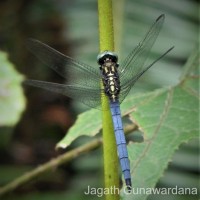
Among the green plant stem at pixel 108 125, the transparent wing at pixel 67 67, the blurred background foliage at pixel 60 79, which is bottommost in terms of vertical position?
the green plant stem at pixel 108 125

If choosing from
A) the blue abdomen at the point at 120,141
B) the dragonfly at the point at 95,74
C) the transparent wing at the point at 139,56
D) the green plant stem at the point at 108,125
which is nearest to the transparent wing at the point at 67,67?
the dragonfly at the point at 95,74

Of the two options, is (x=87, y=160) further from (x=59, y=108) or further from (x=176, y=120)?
(x=176, y=120)

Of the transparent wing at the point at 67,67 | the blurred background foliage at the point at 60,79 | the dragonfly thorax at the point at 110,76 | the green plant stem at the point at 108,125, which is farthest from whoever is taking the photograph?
the blurred background foliage at the point at 60,79

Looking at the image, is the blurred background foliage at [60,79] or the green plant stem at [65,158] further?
the blurred background foliage at [60,79]

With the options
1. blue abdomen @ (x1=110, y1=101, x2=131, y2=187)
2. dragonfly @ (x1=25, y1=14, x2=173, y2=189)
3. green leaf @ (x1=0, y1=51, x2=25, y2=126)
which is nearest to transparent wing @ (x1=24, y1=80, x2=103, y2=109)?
dragonfly @ (x1=25, y1=14, x2=173, y2=189)

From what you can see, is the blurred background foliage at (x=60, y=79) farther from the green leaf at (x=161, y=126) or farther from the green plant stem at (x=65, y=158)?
the green leaf at (x=161, y=126)

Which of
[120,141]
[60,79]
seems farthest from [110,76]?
[60,79]

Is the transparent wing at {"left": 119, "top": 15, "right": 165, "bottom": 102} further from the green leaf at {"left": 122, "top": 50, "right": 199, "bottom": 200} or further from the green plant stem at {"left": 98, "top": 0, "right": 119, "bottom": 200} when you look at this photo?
the green plant stem at {"left": 98, "top": 0, "right": 119, "bottom": 200}
